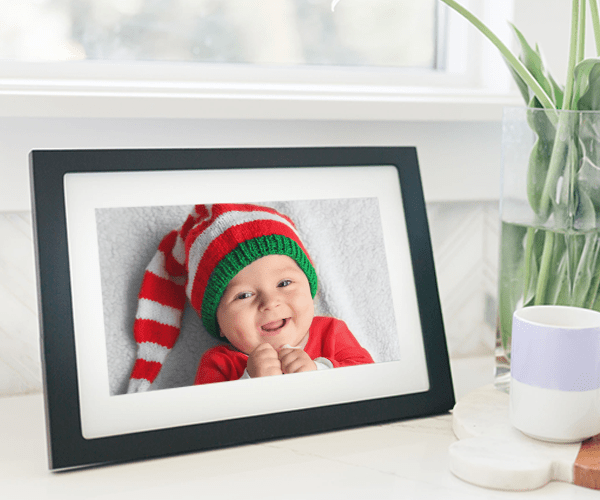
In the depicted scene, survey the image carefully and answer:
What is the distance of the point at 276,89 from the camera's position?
2.72 feet

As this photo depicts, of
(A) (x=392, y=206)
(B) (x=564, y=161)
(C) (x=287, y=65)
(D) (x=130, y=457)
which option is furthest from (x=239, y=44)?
(D) (x=130, y=457)

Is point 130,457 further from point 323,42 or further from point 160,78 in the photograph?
point 323,42

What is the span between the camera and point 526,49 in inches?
26.3

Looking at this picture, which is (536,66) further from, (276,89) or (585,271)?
(276,89)

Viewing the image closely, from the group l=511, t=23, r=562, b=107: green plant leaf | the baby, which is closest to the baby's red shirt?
the baby

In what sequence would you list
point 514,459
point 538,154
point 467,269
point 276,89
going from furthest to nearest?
point 467,269 → point 276,89 → point 538,154 → point 514,459

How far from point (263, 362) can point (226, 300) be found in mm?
75

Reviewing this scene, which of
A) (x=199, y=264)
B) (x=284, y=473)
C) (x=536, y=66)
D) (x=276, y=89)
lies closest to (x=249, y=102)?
(x=276, y=89)

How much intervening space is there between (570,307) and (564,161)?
0.16m

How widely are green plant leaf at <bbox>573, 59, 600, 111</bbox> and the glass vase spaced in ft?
0.08

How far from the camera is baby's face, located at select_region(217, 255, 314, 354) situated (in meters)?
0.63

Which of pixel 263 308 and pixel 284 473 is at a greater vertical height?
pixel 263 308

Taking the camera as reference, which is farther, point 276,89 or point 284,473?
point 276,89

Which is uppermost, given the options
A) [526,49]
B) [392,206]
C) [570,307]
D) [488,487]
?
[526,49]
